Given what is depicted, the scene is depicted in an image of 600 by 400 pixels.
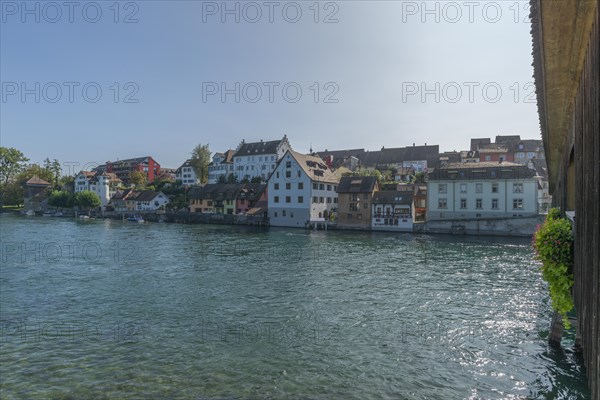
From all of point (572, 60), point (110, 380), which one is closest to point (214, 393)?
point (110, 380)

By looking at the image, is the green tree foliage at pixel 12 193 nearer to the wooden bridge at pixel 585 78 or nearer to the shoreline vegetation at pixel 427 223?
the shoreline vegetation at pixel 427 223

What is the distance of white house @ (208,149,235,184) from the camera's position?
336 ft

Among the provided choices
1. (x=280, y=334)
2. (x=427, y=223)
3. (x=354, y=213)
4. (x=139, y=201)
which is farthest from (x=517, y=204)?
(x=139, y=201)

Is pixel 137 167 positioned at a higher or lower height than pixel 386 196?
higher

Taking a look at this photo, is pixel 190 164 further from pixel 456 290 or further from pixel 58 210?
pixel 456 290

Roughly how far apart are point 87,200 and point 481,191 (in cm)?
9928

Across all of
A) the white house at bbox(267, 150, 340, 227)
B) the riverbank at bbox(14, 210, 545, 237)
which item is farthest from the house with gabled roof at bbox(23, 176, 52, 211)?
the white house at bbox(267, 150, 340, 227)

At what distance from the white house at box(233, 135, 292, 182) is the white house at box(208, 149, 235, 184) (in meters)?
2.69

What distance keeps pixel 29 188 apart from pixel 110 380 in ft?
463

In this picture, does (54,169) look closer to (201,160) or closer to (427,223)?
(201,160)

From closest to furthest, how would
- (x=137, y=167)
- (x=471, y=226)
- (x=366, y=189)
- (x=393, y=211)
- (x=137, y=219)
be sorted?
(x=471, y=226) < (x=393, y=211) < (x=366, y=189) < (x=137, y=219) < (x=137, y=167)

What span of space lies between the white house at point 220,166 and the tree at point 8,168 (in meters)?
70.9

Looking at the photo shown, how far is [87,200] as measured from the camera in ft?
341

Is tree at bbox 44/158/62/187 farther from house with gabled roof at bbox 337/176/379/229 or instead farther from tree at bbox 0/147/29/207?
house with gabled roof at bbox 337/176/379/229
